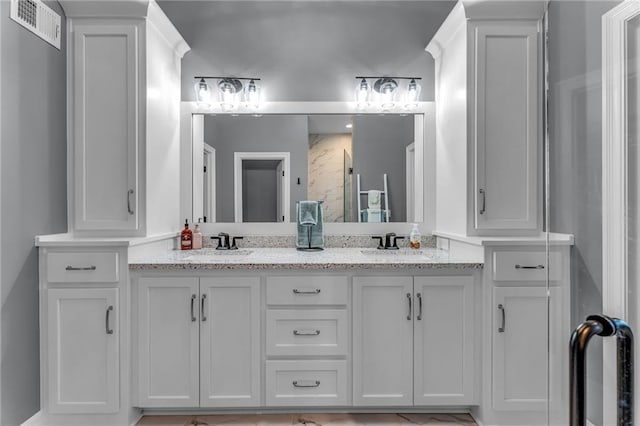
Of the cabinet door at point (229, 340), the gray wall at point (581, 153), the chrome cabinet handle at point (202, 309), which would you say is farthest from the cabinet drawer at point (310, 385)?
the gray wall at point (581, 153)

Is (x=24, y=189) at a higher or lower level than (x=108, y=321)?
higher

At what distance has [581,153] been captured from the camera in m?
0.83

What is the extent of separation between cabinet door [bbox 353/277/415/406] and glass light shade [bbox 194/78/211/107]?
5.22ft

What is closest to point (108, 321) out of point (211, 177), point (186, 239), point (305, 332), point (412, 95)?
point (186, 239)

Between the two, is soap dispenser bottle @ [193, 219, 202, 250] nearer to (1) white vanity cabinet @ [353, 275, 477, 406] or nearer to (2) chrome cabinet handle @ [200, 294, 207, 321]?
(2) chrome cabinet handle @ [200, 294, 207, 321]

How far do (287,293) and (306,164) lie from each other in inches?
38.9

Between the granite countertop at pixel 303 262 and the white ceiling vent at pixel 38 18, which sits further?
the granite countertop at pixel 303 262

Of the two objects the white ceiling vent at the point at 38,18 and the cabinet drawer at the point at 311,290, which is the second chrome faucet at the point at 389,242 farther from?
the white ceiling vent at the point at 38,18

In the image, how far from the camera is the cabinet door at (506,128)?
2.17 m

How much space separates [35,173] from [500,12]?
8.44 feet

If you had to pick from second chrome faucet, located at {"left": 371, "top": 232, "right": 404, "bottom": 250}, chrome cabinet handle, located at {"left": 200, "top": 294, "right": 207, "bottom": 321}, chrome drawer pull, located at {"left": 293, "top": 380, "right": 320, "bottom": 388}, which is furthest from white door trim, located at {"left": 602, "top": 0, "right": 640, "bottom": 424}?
second chrome faucet, located at {"left": 371, "top": 232, "right": 404, "bottom": 250}

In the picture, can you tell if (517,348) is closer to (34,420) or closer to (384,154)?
(384,154)

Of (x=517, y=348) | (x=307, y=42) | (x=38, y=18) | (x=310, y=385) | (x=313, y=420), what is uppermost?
(x=307, y=42)

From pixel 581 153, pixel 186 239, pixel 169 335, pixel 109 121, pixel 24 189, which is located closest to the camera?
pixel 581 153
